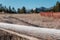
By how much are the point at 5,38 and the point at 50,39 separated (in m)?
3.95

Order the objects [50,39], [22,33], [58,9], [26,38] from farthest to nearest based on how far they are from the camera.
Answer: [58,9]
[22,33]
[26,38]
[50,39]

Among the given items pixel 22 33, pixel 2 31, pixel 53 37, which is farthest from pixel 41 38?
pixel 2 31

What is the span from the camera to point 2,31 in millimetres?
11312

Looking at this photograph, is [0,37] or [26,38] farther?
[0,37]

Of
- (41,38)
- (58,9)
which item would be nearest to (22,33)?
(41,38)

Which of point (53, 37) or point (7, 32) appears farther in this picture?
point (7, 32)

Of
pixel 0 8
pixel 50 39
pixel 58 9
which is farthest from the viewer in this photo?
pixel 0 8

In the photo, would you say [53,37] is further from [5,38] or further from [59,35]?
[5,38]

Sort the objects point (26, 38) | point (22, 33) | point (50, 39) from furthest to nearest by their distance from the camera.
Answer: point (22, 33) → point (26, 38) → point (50, 39)

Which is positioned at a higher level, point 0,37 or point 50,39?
point 50,39

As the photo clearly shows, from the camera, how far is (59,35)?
262 inches

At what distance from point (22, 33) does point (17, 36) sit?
23 centimetres

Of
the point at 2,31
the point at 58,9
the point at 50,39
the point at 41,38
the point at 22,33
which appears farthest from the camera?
the point at 58,9

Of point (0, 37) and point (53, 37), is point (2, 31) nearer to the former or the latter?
point (0, 37)
